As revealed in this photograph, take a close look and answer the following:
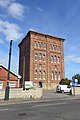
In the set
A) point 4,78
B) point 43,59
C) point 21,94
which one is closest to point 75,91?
point 21,94

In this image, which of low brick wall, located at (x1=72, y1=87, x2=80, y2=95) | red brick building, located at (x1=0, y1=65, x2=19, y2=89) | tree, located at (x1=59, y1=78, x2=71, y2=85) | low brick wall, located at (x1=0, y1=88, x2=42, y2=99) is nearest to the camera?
low brick wall, located at (x1=0, y1=88, x2=42, y2=99)

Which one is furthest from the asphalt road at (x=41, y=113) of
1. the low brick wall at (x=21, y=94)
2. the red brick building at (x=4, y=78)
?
the red brick building at (x=4, y=78)

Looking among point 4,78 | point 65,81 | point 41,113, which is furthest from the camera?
point 65,81

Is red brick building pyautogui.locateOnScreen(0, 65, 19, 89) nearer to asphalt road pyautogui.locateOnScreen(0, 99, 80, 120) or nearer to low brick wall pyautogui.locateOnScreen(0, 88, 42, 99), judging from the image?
low brick wall pyautogui.locateOnScreen(0, 88, 42, 99)

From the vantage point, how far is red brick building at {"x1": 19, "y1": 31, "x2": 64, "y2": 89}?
194 feet

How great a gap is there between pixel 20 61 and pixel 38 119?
65.3 metres

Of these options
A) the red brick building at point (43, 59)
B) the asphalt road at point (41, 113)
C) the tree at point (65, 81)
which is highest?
the red brick building at point (43, 59)

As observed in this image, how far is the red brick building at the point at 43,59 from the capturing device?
59156 mm

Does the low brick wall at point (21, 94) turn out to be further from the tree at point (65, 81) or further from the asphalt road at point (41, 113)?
the tree at point (65, 81)

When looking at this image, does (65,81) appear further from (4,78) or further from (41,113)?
(41,113)

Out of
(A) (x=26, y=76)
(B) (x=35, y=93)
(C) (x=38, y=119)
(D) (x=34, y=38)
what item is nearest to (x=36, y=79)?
(A) (x=26, y=76)

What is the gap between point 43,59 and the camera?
2424 inches

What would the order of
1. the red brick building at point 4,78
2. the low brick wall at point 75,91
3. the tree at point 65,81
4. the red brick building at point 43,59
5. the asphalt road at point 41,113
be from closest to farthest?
the asphalt road at point 41,113 → the low brick wall at point 75,91 → the red brick building at point 4,78 → the red brick building at point 43,59 → the tree at point 65,81

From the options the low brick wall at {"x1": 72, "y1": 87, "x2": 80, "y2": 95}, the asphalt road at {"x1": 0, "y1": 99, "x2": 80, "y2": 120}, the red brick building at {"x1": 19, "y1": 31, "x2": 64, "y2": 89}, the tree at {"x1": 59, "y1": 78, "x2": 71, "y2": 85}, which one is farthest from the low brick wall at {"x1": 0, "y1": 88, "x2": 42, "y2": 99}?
the tree at {"x1": 59, "y1": 78, "x2": 71, "y2": 85}
